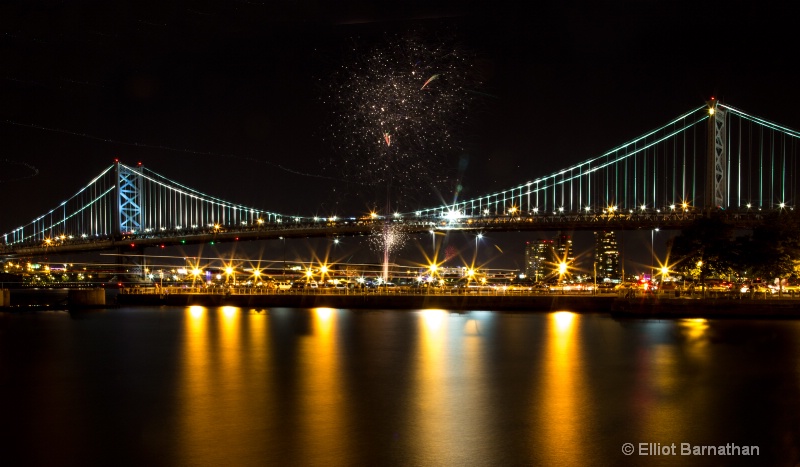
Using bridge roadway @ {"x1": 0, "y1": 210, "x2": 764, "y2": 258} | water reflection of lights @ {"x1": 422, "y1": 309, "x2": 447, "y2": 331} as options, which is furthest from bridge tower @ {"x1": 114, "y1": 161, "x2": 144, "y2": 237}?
water reflection of lights @ {"x1": 422, "y1": 309, "x2": 447, "y2": 331}

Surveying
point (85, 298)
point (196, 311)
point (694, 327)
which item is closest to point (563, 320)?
point (694, 327)

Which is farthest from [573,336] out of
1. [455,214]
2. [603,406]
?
[455,214]

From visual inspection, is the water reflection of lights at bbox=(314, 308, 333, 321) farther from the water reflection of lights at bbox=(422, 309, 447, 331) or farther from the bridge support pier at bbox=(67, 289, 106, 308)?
the bridge support pier at bbox=(67, 289, 106, 308)

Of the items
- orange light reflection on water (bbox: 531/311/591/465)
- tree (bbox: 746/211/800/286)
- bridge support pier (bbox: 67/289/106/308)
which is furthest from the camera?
bridge support pier (bbox: 67/289/106/308)

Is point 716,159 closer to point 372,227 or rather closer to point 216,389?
point 372,227

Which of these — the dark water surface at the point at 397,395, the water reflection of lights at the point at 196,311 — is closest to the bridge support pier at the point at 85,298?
the water reflection of lights at the point at 196,311

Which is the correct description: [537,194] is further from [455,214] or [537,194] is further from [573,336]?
[573,336]
